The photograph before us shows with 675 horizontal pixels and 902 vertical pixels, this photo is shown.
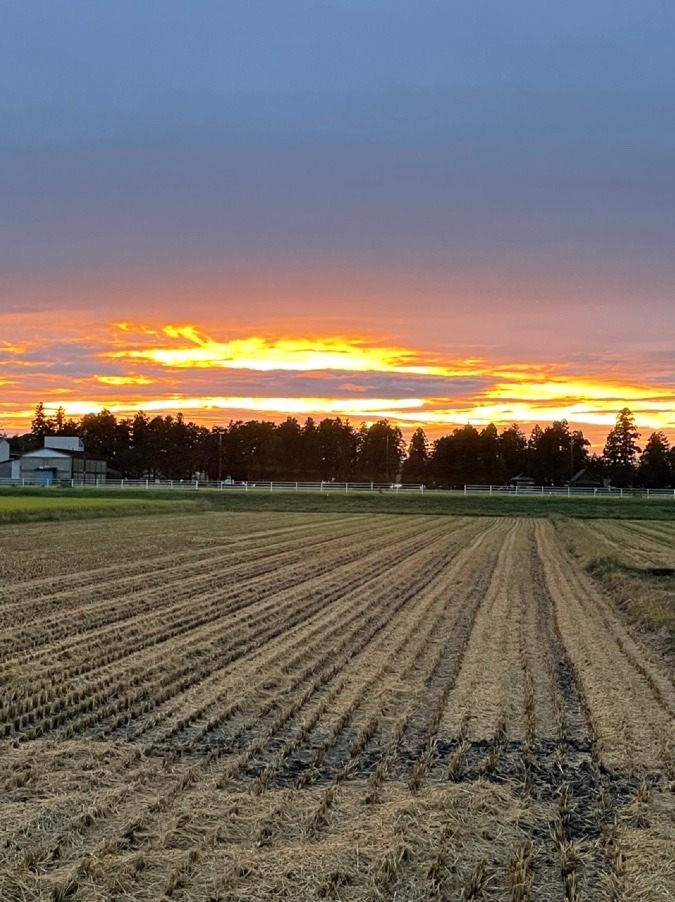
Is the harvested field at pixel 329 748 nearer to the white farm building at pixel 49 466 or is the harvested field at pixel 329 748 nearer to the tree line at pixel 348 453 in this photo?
the white farm building at pixel 49 466

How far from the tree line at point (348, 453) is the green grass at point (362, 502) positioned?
52696 millimetres

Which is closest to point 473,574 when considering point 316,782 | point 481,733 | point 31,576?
point 31,576

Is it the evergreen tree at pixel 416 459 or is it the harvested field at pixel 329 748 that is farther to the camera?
the evergreen tree at pixel 416 459

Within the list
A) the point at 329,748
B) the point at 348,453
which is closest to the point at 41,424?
the point at 348,453

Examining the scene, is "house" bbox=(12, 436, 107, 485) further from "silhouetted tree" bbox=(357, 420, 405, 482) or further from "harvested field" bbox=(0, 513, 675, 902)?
"harvested field" bbox=(0, 513, 675, 902)

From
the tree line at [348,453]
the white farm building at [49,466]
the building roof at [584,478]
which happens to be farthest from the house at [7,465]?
the building roof at [584,478]

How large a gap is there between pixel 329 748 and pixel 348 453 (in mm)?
139366

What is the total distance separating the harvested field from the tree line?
348ft

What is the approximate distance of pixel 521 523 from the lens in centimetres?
4834

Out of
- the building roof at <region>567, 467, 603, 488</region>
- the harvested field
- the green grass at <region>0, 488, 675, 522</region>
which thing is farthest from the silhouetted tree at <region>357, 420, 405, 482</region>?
the harvested field

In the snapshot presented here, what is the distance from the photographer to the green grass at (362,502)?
183ft

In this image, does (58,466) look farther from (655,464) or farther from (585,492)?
(655,464)

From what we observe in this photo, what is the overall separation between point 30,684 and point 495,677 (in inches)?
222

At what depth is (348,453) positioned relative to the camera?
5792 inches
